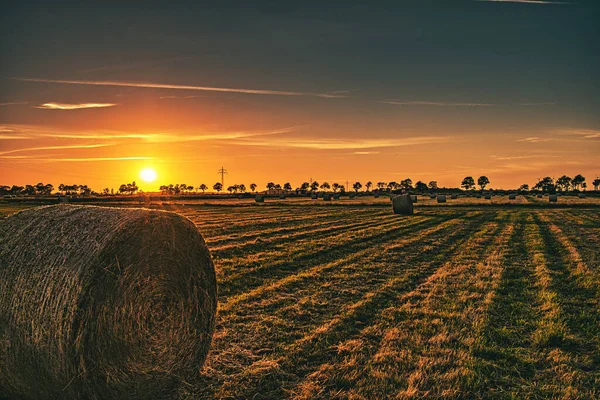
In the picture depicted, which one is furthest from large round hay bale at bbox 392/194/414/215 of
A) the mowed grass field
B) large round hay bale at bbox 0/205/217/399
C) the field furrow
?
large round hay bale at bbox 0/205/217/399

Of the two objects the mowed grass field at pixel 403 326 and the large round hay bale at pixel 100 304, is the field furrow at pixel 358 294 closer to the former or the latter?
the mowed grass field at pixel 403 326

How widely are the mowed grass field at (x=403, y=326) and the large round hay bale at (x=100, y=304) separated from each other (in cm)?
69

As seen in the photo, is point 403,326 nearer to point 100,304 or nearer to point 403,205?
point 100,304

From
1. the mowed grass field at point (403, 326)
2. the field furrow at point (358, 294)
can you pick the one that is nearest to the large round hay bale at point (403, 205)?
the field furrow at point (358, 294)

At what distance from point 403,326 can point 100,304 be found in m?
5.52

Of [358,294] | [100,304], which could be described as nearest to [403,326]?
[358,294]

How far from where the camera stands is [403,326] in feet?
29.3

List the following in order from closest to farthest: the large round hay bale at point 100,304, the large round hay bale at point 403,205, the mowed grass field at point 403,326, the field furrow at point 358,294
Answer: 1. the large round hay bale at point 100,304
2. the mowed grass field at point 403,326
3. the field furrow at point 358,294
4. the large round hay bale at point 403,205

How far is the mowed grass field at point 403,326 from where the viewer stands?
652cm

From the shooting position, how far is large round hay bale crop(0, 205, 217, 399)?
18.6ft

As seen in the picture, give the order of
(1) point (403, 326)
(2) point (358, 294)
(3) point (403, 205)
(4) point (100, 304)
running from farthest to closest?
(3) point (403, 205) < (2) point (358, 294) < (1) point (403, 326) < (4) point (100, 304)

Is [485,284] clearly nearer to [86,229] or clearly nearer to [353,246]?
[353,246]

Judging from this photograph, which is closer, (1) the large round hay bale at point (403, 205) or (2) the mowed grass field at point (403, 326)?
(2) the mowed grass field at point (403, 326)

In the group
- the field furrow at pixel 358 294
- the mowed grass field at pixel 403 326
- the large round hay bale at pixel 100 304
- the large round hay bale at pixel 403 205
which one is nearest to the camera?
the large round hay bale at pixel 100 304
